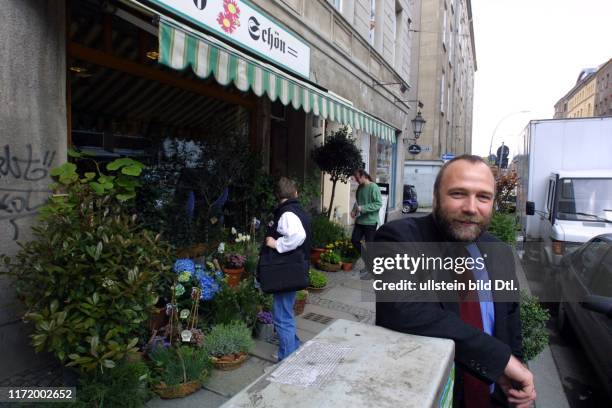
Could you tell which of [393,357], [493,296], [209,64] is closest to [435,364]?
[393,357]

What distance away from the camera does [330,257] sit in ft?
25.9


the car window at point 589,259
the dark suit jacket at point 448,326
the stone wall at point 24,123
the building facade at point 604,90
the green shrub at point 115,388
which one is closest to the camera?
the dark suit jacket at point 448,326

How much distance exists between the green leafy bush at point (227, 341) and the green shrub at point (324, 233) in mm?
4107

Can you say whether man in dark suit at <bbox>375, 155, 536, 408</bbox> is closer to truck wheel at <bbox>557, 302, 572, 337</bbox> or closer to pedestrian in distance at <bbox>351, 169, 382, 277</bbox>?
truck wheel at <bbox>557, 302, 572, 337</bbox>

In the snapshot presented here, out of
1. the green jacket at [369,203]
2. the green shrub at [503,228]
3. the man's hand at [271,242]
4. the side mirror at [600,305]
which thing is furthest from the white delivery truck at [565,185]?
the man's hand at [271,242]

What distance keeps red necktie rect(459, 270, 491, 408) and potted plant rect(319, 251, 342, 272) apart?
6158 mm

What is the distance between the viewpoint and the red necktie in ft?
5.32

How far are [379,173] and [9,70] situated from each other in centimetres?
1299

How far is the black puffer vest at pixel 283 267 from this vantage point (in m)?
3.92

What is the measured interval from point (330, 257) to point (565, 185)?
15.0 ft

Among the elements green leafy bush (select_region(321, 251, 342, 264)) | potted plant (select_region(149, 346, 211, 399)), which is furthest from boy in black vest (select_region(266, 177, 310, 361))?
green leafy bush (select_region(321, 251, 342, 264))

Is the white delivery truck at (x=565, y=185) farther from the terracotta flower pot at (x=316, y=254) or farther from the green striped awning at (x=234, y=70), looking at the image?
the green striped awning at (x=234, y=70)

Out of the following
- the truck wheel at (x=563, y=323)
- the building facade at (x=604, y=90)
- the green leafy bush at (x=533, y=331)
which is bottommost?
the truck wheel at (x=563, y=323)

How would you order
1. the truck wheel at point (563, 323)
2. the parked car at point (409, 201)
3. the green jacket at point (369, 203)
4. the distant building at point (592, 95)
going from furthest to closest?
1. the distant building at point (592, 95)
2. the parked car at point (409, 201)
3. the green jacket at point (369, 203)
4. the truck wheel at point (563, 323)
